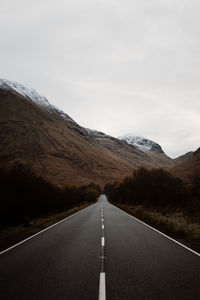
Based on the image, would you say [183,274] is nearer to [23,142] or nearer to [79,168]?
[79,168]

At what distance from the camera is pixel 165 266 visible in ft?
22.0

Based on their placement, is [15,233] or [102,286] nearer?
[102,286]

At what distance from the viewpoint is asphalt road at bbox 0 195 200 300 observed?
15.9 ft

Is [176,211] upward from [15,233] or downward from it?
upward

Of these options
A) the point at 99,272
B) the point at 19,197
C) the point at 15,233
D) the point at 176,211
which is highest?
the point at 19,197

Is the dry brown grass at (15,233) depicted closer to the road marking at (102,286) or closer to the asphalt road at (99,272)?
the asphalt road at (99,272)

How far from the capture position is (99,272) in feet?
20.4

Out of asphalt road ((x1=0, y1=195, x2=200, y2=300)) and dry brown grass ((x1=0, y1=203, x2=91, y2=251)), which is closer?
asphalt road ((x1=0, y1=195, x2=200, y2=300))

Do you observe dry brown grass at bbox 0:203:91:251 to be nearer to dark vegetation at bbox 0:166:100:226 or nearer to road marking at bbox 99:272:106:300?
dark vegetation at bbox 0:166:100:226

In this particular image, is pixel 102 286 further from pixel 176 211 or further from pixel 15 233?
pixel 176 211

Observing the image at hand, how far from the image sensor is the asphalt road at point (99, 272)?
4848mm

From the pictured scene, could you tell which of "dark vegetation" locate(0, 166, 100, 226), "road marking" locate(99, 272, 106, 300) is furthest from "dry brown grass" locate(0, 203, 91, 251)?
"road marking" locate(99, 272, 106, 300)

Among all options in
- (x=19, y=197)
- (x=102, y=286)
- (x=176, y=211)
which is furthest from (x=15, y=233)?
(x=176, y=211)

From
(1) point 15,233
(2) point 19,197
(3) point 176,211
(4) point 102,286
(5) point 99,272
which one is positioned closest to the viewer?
(4) point 102,286
